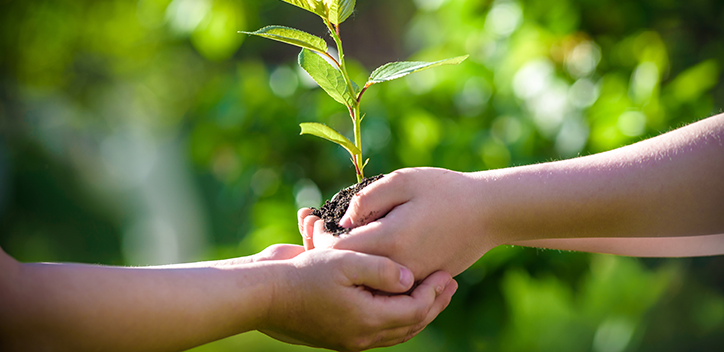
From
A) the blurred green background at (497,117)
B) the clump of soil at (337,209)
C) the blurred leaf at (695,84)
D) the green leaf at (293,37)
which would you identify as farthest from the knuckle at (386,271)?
the blurred leaf at (695,84)

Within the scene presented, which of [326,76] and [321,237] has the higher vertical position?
[326,76]

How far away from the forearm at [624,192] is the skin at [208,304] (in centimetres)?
20

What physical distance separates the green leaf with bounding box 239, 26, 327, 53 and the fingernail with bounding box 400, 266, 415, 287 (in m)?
0.43

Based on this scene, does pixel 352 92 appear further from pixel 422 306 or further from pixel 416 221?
pixel 422 306

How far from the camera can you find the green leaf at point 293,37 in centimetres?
80

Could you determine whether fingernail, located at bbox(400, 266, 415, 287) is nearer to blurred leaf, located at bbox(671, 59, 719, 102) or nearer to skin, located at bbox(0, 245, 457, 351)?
skin, located at bbox(0, 245, 457, 351)

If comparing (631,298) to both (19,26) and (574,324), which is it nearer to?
(574,324)

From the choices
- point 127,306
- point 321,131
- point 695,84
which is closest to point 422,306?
point 321,131

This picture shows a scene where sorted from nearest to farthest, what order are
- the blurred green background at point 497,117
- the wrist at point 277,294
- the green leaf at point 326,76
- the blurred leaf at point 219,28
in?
the wrist at point 277,294 → the green leaf at point 326,76 → the blurred green background at point 497,117 → the blurred leaf at point 219,28

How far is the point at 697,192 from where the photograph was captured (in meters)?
0.85

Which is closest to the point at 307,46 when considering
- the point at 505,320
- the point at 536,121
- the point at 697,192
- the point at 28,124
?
the point at 697,192

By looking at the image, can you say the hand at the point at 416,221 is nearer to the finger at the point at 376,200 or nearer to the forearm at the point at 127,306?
the finger at the point at 376,200

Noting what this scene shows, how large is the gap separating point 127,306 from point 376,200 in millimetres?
424

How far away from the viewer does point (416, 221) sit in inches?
33.4
